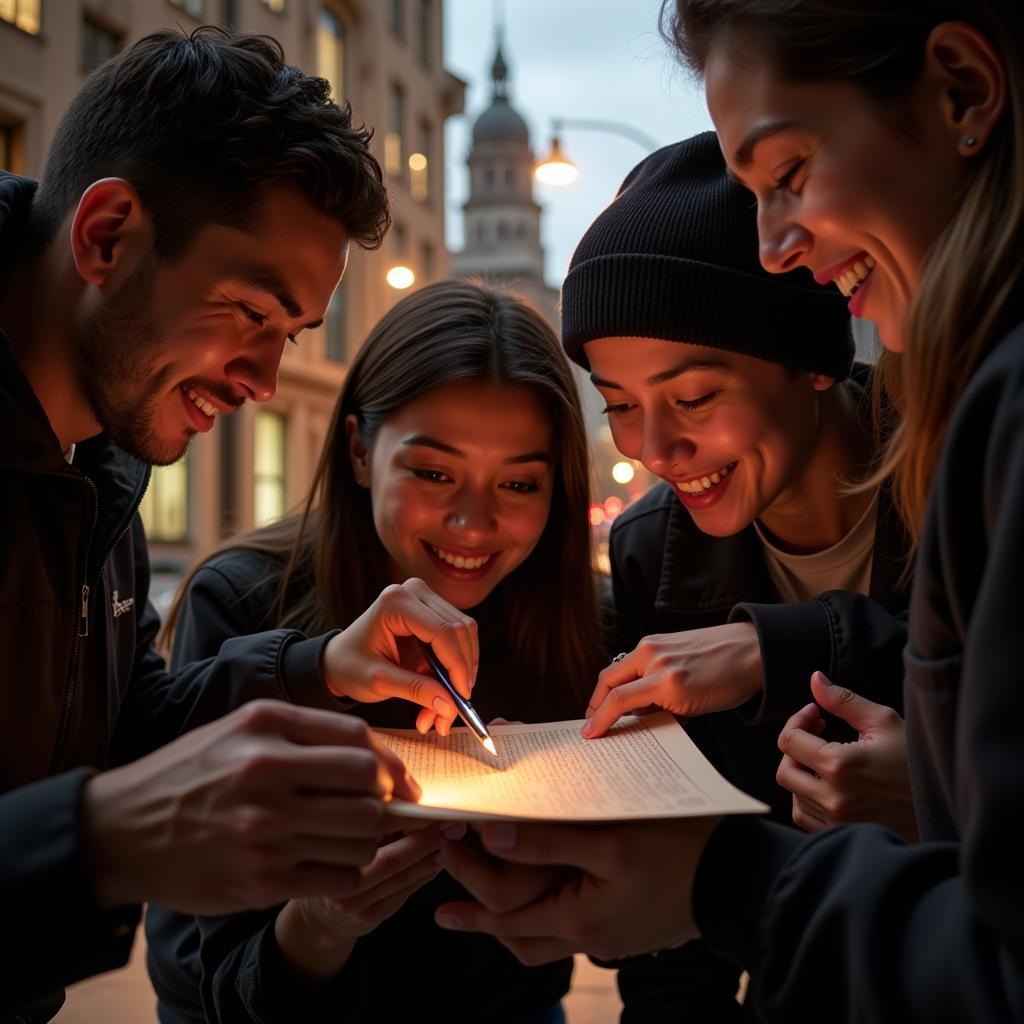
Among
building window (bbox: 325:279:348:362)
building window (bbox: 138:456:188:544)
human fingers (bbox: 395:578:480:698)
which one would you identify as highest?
building window (bbox: 325:279:348:362)

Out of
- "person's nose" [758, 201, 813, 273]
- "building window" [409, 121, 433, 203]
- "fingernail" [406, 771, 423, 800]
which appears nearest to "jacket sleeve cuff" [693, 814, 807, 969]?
"fingernail" [406, 771, 423, 800]

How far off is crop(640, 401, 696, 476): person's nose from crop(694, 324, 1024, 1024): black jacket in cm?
94

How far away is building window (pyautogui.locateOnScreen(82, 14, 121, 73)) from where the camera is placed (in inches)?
404

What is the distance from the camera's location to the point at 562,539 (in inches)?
96.8

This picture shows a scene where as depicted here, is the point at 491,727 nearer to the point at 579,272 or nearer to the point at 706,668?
the point at 706,668

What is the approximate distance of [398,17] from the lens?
19734 millimetres

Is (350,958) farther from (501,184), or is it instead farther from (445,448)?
(501,184)

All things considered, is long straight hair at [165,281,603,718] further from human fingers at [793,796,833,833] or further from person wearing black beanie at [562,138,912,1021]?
human fingers at [793,796,833,833]

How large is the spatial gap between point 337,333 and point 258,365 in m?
15.8

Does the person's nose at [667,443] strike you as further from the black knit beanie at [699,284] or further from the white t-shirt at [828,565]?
the white t-shirt at [828,565]

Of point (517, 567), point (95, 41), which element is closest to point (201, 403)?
point (517, 567)

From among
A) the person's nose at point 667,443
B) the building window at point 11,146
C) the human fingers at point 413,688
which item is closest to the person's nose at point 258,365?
the human fingers at point 413,688

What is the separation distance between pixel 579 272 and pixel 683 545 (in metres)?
0.62

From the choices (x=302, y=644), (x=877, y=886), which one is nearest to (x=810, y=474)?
(x=302, y=644)
